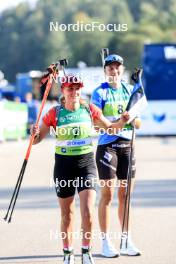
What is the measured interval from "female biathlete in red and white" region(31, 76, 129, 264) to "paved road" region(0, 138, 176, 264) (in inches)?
26.0

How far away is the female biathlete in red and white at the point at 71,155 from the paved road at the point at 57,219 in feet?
2.17

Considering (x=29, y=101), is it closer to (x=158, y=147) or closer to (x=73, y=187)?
(x=158, y=147)

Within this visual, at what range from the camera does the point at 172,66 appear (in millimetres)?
40188

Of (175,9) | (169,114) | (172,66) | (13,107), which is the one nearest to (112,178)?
(13,107)

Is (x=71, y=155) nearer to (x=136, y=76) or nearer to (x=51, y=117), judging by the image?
(x=51, y=117)

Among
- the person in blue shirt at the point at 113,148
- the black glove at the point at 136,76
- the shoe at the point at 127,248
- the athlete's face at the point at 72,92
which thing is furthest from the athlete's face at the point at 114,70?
the shoe at the point at 127,248

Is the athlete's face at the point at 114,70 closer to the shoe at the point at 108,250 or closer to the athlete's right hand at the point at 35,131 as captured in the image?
the athlete's right hand at the point at 35,131

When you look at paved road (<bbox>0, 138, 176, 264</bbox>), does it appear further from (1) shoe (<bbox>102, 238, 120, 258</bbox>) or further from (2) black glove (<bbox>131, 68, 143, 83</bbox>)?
(2) black glove (<bbox>131, 68, 143, 83</bbox>)

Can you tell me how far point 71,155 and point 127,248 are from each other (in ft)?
4.65

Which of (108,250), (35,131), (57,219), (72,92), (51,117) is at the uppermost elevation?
(72,92)

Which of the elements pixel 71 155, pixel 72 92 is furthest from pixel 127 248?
pixel 72 92

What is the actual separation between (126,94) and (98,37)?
11033 centimetres

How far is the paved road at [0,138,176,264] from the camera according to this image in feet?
31.6

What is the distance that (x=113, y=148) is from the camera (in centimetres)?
968
